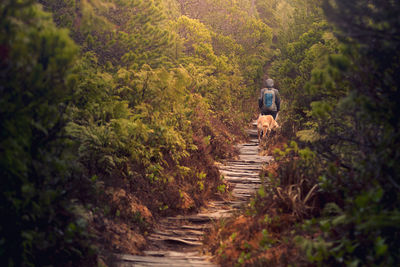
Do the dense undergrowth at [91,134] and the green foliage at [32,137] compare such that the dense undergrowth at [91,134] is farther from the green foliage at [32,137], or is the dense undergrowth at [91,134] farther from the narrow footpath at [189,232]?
the narrow footpath at [189,232]

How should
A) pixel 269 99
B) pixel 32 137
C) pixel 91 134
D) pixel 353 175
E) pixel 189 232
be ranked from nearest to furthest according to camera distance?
pixel 32 137
pixel 353 175
pixel 91 134
pixel 189 232
pixel 269 99

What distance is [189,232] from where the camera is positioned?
8.20 meters

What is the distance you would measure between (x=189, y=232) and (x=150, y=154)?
210cm

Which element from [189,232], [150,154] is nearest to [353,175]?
[189,232]

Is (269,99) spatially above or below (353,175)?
above

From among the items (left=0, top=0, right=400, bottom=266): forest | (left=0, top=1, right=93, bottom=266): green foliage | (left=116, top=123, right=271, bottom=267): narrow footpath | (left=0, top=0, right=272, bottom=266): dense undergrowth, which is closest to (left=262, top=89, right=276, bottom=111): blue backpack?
(left=0, top=0, right=272, bottom=266): dense undergrowth

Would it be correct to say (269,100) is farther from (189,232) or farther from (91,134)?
(91,134)

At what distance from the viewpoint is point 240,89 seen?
2333 cm

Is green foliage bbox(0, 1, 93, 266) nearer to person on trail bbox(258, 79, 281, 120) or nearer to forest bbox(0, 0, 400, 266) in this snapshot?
forest bbox(0, 0, 400, 266)

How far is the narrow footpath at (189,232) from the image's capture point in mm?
6462

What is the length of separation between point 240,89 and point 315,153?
1791 centimetres

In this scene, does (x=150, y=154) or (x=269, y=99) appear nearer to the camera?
(x=150, y=154)

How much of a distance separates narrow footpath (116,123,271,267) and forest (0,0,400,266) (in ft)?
0.90

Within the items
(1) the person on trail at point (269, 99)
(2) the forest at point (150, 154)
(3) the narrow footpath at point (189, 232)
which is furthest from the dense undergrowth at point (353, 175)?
(1) the person on trail at point (269, 99)
